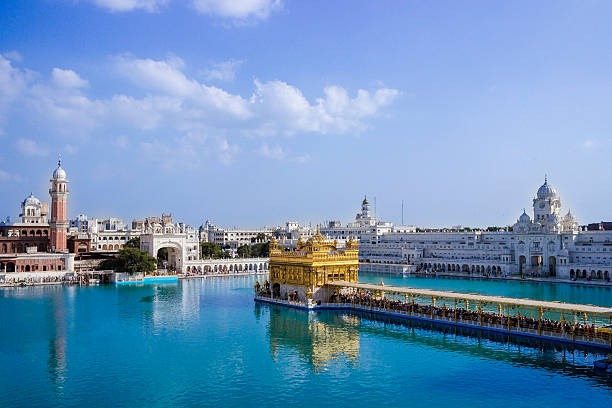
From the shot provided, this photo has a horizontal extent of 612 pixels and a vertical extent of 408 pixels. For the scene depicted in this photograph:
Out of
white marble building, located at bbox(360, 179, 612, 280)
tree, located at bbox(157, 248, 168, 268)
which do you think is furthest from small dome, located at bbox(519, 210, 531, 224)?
tree, located at bbox(157, 248, 168, 268)

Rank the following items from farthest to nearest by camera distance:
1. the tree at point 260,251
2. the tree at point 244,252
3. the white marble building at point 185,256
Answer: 1. the tree at point 260,251
2. the tree at point 244,252
3. the white marble building at point 185,256

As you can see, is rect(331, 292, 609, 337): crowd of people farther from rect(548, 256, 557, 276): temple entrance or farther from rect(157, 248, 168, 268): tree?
rect(157, 248, 168, 268): tree

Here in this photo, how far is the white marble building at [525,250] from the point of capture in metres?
58.4

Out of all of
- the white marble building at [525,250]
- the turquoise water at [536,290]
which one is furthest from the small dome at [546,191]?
the turquoise water at [536,290]

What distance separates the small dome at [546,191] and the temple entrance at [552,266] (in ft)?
24.3

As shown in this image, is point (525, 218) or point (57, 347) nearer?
point (57, 347)

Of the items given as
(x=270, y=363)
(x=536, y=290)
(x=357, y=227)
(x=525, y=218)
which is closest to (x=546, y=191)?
(x=525, y=218)

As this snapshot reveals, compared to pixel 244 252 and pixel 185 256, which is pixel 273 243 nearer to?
pixel 185 256

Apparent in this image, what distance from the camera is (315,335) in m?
28.0

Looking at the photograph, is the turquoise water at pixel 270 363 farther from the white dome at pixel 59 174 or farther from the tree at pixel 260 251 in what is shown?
the tree at pixel 260 251

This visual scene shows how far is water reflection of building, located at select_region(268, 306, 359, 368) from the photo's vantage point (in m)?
23.9

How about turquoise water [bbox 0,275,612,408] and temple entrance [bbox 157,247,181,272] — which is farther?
temple entrance [bbox 157,247,181,272]

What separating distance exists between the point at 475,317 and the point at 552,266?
3646 cm

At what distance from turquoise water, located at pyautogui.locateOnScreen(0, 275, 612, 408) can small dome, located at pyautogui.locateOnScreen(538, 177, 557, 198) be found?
3981 cm
